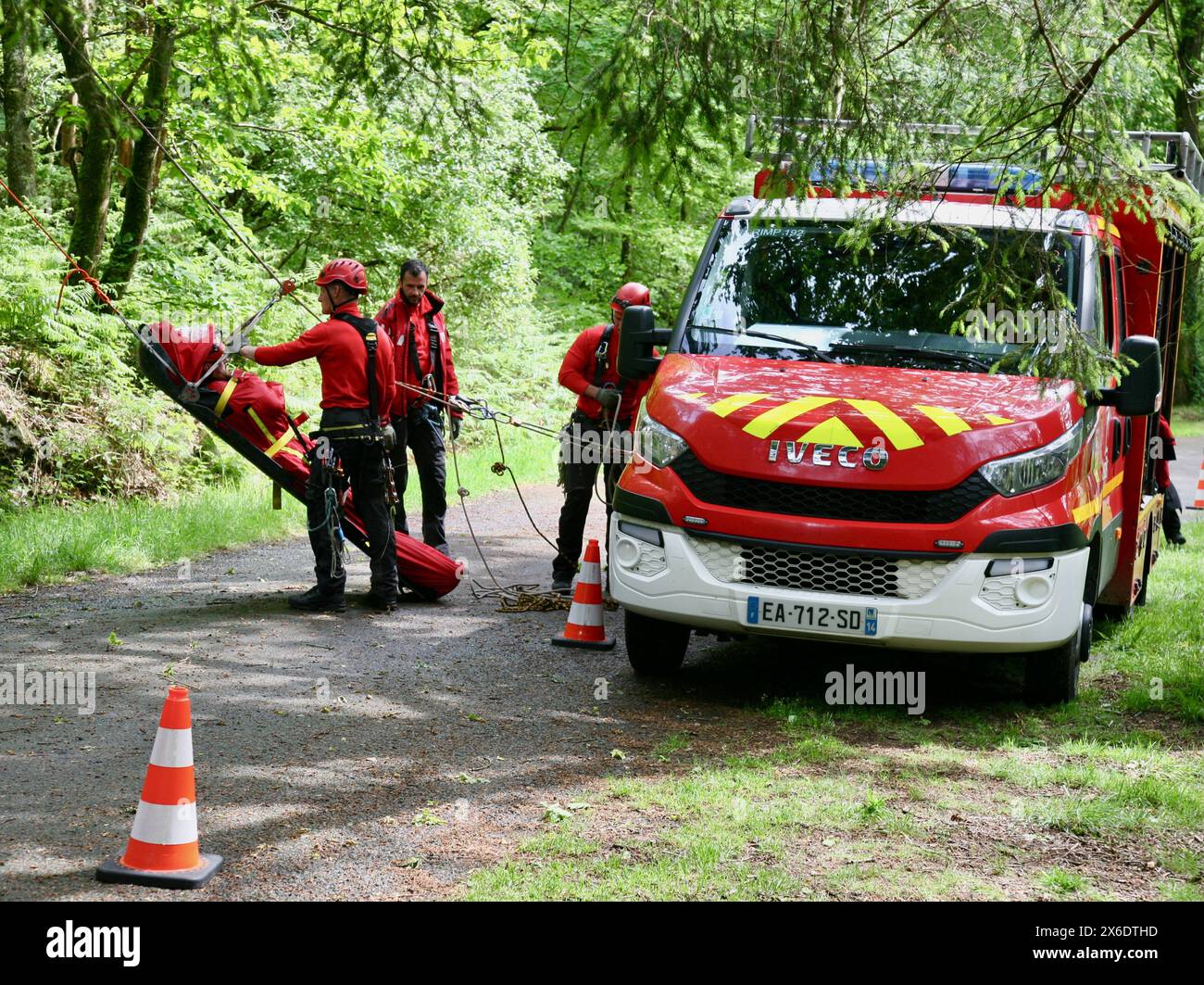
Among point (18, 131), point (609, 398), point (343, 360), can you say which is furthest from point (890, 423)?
point (18, 131)

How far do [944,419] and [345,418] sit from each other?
392cm

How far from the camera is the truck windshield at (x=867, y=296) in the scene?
726 cm

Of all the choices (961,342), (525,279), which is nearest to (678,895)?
(961,342)

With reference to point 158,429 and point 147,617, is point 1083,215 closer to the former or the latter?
point 147,617

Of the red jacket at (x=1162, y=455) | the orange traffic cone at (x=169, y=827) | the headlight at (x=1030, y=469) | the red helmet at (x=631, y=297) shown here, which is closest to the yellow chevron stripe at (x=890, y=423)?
the headlight at (x=1030, y=469)

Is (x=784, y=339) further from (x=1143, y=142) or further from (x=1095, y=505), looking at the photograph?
(x=1143, y=142)

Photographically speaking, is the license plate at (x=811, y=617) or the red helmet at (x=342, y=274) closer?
the license plate at (x=811, y=617)

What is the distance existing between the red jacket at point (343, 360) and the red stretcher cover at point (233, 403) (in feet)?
1.14

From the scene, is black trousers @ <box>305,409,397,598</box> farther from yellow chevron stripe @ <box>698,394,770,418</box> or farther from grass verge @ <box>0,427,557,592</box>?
yellow chevron stripe @ <box>698,394,770,418</box>

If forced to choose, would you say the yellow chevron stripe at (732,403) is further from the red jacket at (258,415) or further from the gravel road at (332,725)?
the red jacket at (258,415)

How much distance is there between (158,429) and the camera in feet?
44.5

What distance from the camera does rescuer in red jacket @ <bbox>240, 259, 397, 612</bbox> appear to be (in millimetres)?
8742


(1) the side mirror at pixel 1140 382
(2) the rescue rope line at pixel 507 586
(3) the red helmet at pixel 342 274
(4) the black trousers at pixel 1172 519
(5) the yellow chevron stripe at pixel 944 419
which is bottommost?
(4) the black trousers at pixel 1172 519
